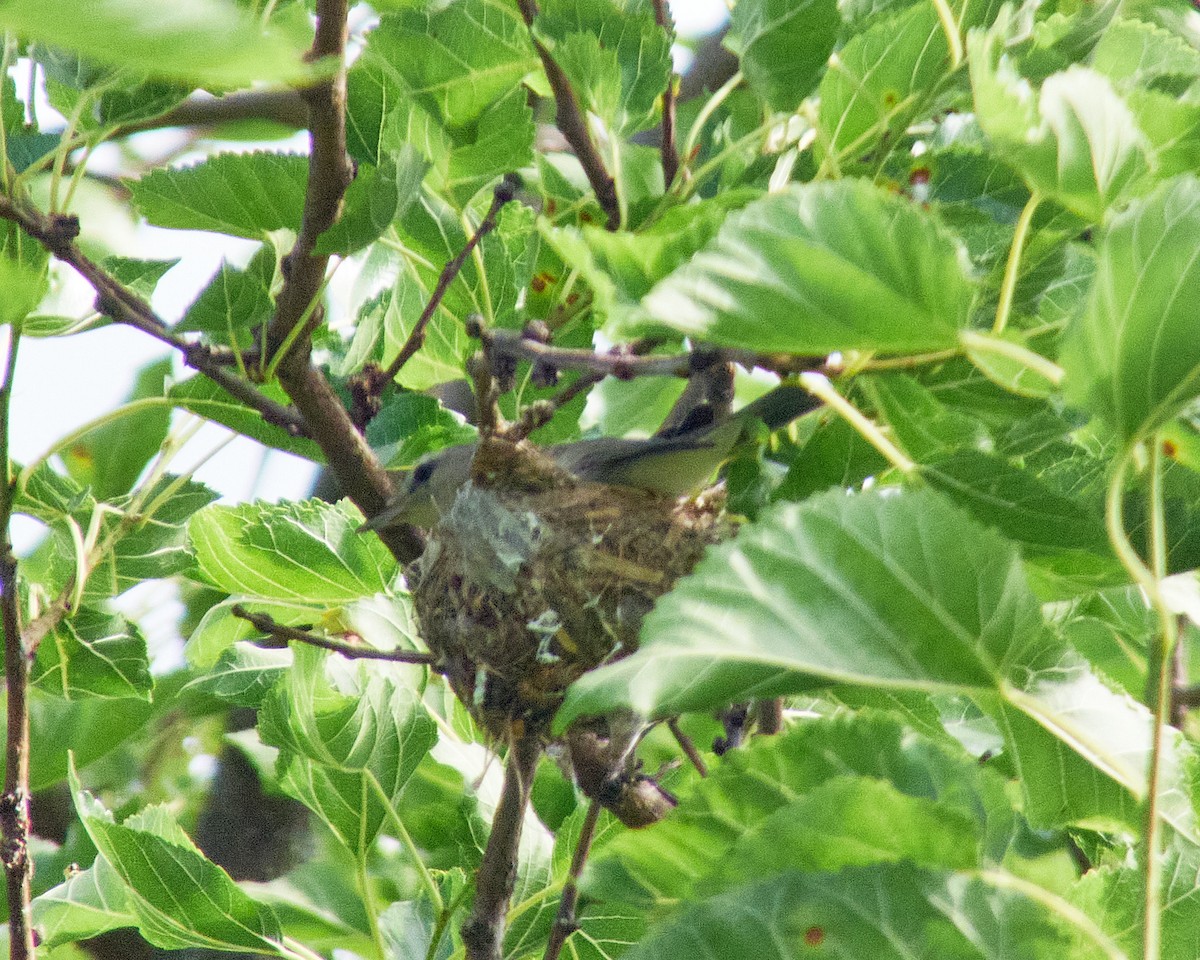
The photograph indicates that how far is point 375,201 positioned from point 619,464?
51.8 inches

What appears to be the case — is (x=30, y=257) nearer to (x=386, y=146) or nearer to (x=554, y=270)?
(x=386, y=146)

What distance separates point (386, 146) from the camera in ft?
6.84

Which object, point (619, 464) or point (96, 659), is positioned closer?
point (96, 659)

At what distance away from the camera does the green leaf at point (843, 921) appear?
41.4 inches

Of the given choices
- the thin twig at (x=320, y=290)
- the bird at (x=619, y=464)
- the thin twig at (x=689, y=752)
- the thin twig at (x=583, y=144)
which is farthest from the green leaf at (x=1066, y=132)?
the thin twig at (x=689, y=752)

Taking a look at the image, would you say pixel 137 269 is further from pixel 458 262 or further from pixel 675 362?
pixel 675 362

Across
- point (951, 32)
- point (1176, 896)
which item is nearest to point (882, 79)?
point (951, 32)

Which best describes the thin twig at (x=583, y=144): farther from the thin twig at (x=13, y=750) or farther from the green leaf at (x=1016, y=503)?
the thin twig at (x=13, y=750)

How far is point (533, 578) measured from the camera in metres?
2.49

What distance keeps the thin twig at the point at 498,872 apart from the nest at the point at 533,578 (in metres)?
0.13

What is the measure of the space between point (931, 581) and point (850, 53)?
105cm

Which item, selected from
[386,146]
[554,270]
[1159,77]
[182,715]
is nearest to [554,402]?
[554,270]

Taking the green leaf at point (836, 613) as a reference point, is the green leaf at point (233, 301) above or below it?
above

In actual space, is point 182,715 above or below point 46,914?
below
